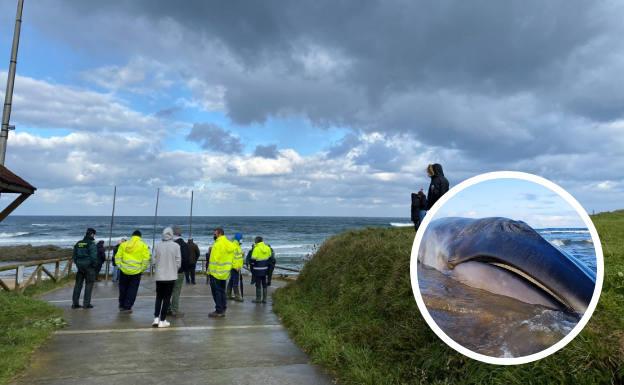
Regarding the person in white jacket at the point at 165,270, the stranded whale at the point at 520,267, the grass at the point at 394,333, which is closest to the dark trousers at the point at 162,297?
the person in white jacket at the point at 165,270

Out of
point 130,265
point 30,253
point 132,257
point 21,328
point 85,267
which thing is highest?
point 132,257

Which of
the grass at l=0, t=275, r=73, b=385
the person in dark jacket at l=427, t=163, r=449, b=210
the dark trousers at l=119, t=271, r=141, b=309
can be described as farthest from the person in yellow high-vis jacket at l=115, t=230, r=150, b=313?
the person in dark jacket at l=427, t=163, r=449, b=210

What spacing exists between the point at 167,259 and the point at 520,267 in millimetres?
6883

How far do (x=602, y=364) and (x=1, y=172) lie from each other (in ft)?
24.8

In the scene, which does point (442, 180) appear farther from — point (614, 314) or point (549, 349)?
point (549, 349)

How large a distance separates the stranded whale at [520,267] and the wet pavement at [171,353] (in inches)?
125

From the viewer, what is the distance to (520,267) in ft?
7.64

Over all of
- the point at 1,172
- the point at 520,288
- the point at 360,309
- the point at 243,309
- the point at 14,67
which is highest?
the point at 14,67

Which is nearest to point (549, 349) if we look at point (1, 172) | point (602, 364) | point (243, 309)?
point (602, 364)

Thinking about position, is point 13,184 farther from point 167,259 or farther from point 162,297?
point 162,297

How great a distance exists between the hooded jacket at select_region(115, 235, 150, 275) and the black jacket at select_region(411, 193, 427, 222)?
5641 mm

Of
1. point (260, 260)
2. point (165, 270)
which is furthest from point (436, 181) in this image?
point (260, 260)

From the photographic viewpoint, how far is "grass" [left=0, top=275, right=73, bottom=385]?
514cm

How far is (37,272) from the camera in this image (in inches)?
531
